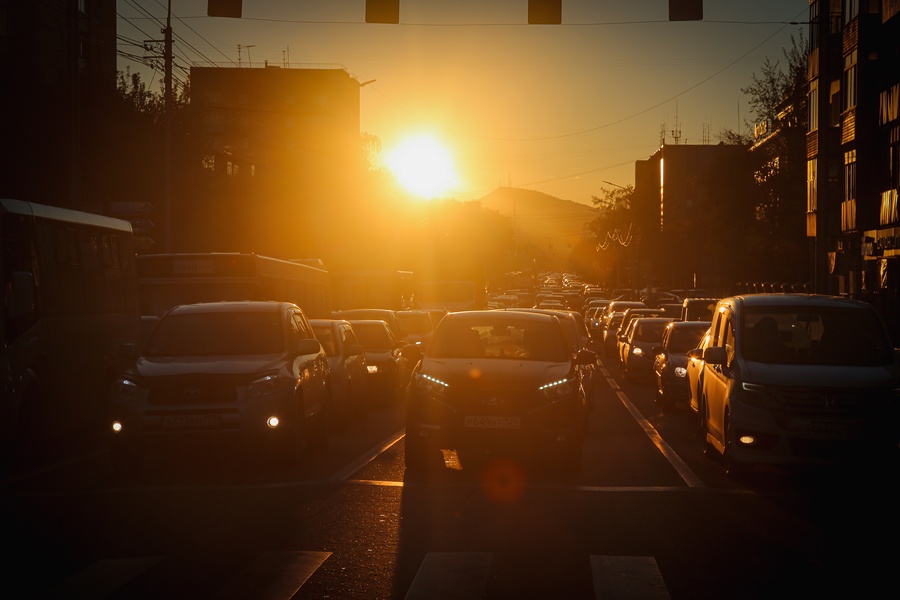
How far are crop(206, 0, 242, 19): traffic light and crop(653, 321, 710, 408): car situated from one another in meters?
8.89

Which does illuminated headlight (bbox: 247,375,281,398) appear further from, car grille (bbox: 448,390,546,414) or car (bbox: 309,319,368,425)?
car (bbox: 309,319,368,425)

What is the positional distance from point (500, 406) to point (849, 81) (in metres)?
38.6

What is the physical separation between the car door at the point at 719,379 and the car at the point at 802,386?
19 millimetres

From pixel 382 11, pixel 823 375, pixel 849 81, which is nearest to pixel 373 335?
pixel 382 11

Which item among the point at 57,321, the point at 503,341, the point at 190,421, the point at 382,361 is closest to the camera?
the point at 190,421

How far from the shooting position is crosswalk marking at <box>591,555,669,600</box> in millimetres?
6695

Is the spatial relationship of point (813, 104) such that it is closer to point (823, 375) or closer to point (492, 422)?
point (823, 375)

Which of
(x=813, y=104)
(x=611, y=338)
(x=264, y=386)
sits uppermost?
(x=813, y=104)

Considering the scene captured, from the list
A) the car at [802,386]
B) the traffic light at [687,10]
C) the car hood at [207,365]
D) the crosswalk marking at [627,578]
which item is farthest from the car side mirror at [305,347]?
the traffic light at [687,10]

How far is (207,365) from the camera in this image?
12500mm

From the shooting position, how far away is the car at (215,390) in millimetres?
11945

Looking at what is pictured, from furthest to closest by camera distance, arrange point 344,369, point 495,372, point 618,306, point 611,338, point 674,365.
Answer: point 618,306 < point 611,338 < point 674,365 < point 344,369 < point 495,372

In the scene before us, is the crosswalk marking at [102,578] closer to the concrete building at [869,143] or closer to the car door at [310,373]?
the car door at [310,373]

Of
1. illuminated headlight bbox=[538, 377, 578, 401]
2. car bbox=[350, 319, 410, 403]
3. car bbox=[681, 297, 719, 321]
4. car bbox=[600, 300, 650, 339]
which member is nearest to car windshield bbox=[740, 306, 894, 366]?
illuminated headlight bbox=[538, 377, 578, 401]
